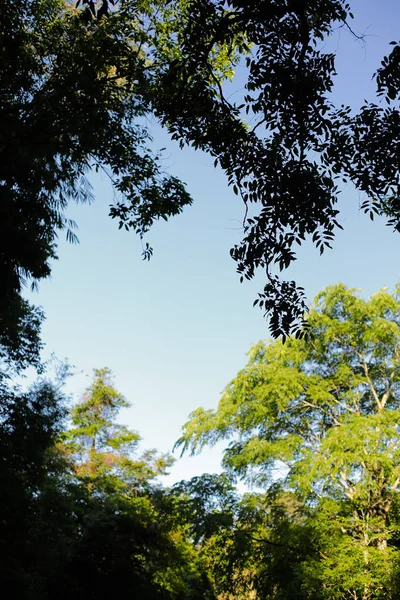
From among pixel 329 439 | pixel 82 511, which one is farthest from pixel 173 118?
pixel 82 511

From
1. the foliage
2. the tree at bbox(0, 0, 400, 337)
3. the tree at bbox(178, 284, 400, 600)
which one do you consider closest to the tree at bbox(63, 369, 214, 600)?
the foliage

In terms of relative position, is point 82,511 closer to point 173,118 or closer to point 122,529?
point 122,529

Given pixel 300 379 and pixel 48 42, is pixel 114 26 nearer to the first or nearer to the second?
pixel 48 42

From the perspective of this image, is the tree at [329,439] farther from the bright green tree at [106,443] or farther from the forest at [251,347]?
the bright green tree at [106,443]

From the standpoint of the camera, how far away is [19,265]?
6996mm

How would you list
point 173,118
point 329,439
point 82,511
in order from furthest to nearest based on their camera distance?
point 82,511 → point 329,439 → point 173,118

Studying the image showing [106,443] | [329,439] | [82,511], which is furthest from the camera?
[106,443]

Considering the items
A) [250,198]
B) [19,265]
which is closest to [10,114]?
[19,265]

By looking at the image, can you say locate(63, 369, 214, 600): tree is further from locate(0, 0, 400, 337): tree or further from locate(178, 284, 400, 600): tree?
locate(0, 0, 400, 337): tree

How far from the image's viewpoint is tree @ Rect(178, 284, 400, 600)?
8.91m

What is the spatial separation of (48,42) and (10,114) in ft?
4.42

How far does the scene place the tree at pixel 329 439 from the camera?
891 centimetres

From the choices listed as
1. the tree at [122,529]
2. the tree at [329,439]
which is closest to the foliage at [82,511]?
the tree at [122,529]

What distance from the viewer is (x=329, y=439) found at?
938 centimetres
